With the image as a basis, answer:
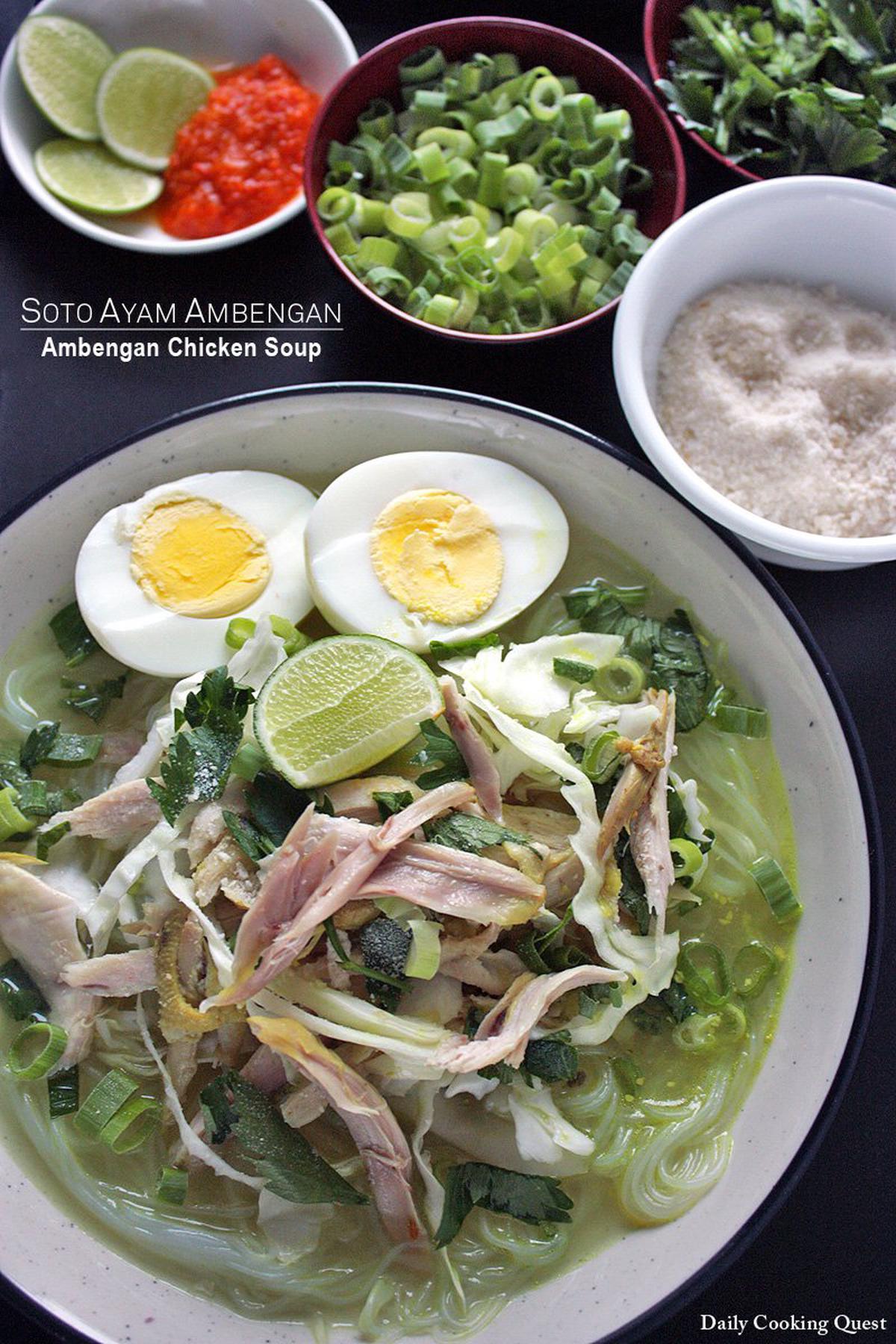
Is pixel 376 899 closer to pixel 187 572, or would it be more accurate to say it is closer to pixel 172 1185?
pixel 172 1185

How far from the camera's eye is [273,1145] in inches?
79.9

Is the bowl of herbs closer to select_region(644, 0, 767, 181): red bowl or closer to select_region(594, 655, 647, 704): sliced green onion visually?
select_region(644, 0, 767, 181): red bowl

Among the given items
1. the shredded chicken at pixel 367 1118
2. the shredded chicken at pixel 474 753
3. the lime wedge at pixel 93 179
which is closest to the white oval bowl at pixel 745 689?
the shredded chicken at pixel 367 1118

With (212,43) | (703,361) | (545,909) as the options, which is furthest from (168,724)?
(212,43)

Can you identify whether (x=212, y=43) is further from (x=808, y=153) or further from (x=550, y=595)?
(x=550, y=595)

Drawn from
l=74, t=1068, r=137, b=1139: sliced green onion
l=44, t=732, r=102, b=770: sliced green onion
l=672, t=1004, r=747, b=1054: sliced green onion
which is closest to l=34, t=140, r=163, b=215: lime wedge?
l=44, t=732, r=102, b=770: sliced green onion

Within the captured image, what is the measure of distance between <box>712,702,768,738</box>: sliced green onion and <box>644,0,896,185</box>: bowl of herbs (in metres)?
1.18

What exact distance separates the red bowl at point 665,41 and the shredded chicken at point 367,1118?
6.57 ft

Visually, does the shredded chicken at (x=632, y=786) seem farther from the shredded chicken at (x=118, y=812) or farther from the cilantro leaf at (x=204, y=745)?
the shredded chicken at (x=118, y=812)

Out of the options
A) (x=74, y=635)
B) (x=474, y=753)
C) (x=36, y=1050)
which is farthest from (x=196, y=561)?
(x=36, y=1050)

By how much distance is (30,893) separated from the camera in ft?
7.07

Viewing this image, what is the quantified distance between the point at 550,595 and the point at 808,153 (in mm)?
1148

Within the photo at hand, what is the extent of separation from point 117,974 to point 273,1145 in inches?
15.6

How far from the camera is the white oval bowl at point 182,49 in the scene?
2670 millimetres
